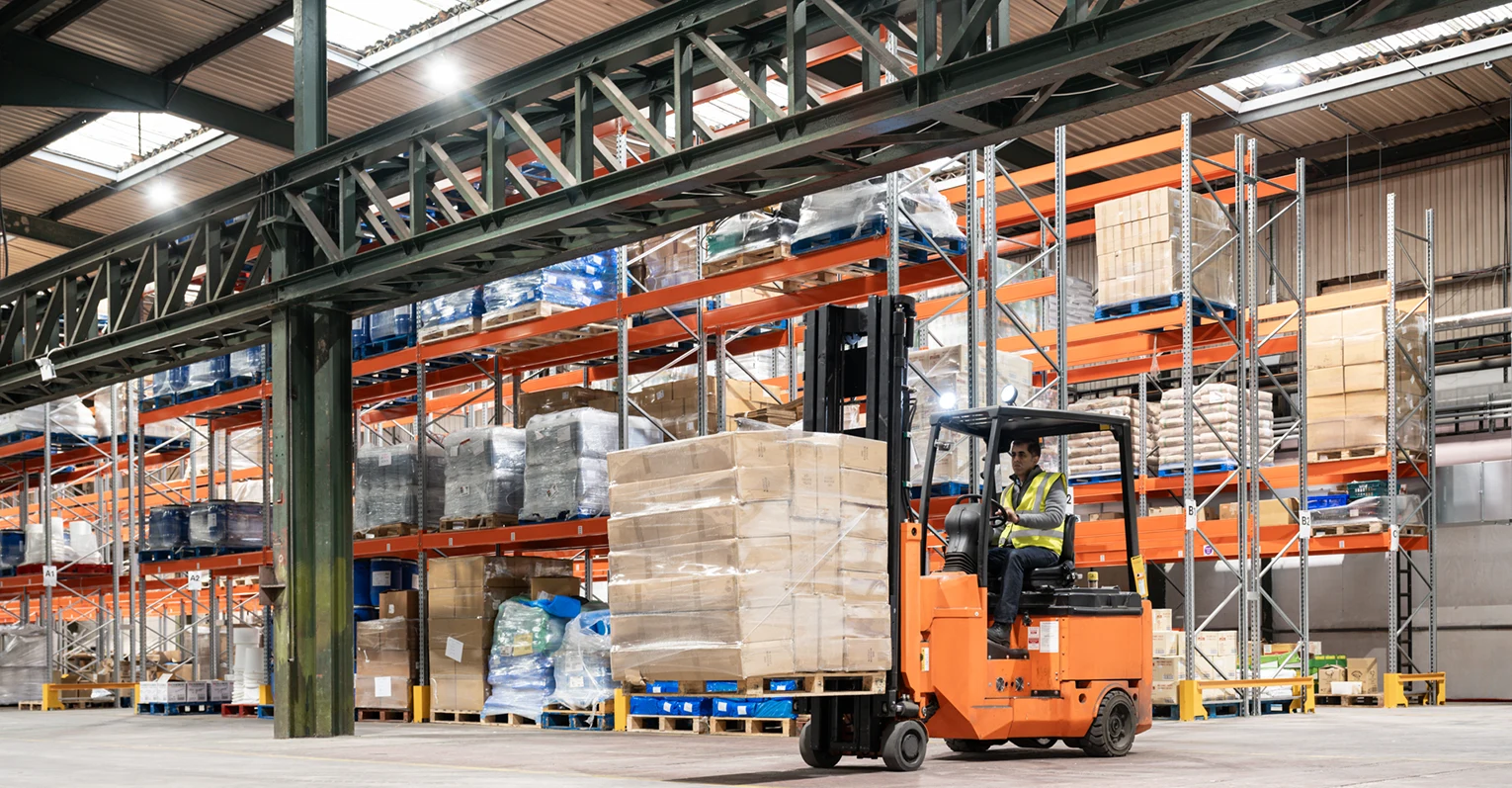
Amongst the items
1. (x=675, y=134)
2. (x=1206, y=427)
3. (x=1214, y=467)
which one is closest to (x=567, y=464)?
(x=675, y=134)

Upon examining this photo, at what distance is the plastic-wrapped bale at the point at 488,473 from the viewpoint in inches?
494

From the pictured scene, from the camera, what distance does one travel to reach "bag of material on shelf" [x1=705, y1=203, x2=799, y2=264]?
422 inches

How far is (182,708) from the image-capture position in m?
16.0

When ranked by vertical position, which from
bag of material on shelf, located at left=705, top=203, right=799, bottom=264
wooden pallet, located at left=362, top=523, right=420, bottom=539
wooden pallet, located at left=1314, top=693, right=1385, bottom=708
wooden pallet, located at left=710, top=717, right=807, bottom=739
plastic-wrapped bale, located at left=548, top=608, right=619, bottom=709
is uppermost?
bag of material on shelf, located at left=705, top=203, right=799, bottom=264

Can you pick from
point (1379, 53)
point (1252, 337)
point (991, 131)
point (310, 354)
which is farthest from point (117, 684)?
point (1379, 53)

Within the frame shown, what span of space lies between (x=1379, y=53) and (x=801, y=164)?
38.5 feet

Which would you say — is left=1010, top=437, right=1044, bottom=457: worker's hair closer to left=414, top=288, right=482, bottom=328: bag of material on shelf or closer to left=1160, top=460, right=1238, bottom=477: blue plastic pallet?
left=414, top=288, right=482, bottom=328: bag of material on shelf

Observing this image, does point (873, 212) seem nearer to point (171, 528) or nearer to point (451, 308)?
point (451, 308)

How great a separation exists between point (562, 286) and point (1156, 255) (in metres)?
4.88

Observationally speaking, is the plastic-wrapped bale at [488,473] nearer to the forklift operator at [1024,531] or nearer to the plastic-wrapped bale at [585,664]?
the plastic-wrapped bale at [585,664]

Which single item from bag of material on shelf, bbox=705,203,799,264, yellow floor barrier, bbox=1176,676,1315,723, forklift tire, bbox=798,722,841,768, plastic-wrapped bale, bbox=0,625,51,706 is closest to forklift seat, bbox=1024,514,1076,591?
forklift tire, bbox=798,722,841,768

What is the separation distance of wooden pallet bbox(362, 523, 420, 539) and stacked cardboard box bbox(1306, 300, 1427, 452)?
8.66 metres

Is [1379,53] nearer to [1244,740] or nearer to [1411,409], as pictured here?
[1411,409]

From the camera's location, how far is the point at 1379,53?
1680 cm
